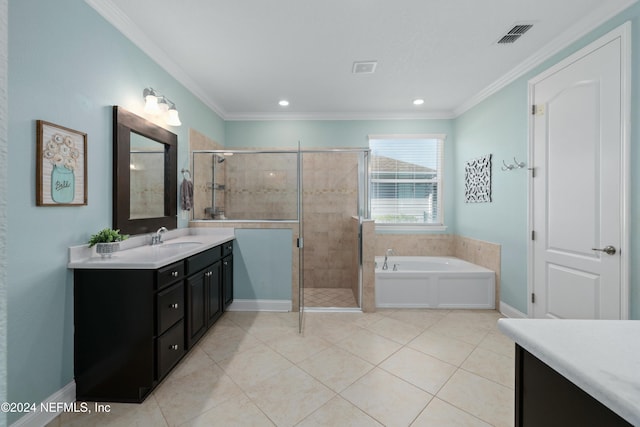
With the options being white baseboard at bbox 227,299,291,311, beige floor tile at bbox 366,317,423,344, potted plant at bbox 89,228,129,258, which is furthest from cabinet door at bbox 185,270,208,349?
beige floor tile at bbox 366,317,423,344

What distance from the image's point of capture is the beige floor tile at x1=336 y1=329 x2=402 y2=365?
7.57ft

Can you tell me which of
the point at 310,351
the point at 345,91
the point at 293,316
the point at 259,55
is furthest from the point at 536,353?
the point at 345,91

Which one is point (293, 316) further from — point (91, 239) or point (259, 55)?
point (259, 55)

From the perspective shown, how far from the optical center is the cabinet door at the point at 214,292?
2.61 metres

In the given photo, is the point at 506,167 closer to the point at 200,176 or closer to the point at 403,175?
the point at 403,175

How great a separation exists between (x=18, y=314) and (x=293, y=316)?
2.21 metres

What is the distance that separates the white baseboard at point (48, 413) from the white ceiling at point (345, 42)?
2.42 m

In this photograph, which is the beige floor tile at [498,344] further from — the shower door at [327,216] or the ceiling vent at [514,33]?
the ceiling vent at [514,33]

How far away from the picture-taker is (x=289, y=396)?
71.4 inches

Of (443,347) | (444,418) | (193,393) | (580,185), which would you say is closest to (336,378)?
(444,418)

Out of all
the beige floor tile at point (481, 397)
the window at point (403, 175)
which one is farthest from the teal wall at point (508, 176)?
the beige floor tile at point (481, 397)

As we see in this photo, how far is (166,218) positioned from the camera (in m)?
2.78

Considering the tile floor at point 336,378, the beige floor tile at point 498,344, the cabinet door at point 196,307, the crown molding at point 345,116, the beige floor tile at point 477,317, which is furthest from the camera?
the crown molding at point 345,116

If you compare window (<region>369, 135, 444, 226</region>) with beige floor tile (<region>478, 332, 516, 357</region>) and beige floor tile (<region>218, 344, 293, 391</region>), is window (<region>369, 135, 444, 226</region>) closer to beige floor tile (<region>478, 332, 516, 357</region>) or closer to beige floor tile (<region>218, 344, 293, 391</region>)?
beige floor tile (<region>478, 332, 516, 357</region>)
